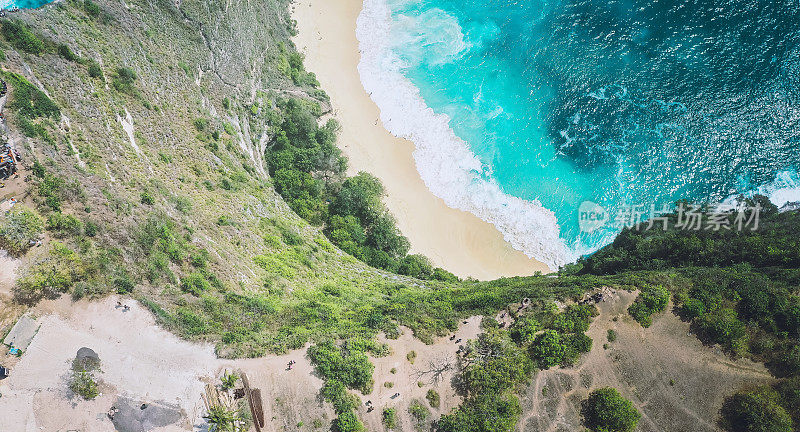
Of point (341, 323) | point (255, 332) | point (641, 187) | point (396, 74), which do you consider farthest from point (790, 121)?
point (255, 332)

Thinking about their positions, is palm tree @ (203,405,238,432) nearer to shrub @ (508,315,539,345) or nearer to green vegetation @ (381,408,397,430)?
green vegetation @ (381,408,397,430)

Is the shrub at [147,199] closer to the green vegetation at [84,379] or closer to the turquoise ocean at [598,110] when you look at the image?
the green vegetation at [84,379]

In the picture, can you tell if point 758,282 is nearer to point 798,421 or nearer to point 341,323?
point 798,421

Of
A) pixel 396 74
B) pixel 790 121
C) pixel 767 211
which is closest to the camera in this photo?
pixel 767 211

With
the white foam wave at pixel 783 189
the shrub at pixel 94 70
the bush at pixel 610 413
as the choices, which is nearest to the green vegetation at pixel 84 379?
the shrub at pixel 94 70

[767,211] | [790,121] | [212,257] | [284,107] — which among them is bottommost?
[212,257]

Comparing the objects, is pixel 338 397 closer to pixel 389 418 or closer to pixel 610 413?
pixel 389 418

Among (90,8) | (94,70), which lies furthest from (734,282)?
(90,8)

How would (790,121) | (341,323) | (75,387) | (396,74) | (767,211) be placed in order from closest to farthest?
(75,387) → (341,323) → (767,211) → (790,121) → (396,74)
